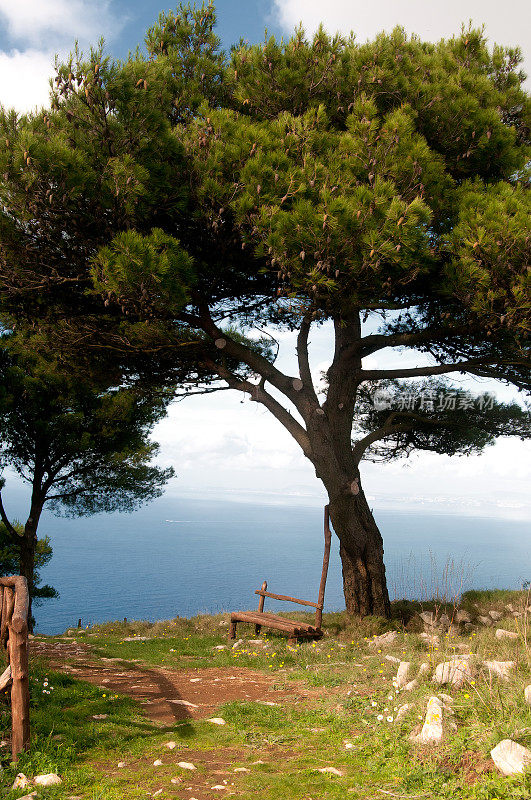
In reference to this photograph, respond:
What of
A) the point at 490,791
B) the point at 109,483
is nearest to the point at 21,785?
Result: the point at 490,791

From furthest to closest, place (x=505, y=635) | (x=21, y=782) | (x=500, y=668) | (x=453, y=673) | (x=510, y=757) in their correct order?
(x=505, y=635), (x=500, y=668), (x=453, y=673), (x=21, y=782), (x=510, y=757)

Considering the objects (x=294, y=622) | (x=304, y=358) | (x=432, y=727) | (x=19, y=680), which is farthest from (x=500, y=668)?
(x=304, y=358)

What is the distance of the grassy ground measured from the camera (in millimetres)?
3497

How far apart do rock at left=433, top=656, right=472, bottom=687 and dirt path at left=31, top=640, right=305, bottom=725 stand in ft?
5.37

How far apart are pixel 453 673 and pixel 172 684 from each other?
11.4 ft

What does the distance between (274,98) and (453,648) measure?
8228 mm

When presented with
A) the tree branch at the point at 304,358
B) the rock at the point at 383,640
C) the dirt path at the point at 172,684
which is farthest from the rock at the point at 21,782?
the tree branch at the point at 304,358

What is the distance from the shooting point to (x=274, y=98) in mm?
9055

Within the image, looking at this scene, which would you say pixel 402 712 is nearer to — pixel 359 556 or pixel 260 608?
pixel 359 556

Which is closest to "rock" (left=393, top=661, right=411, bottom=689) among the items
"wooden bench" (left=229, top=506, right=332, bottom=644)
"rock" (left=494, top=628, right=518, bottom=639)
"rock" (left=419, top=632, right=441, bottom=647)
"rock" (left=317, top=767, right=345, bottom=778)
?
"rock" (left=317, top=767, right=345, bottom=778)

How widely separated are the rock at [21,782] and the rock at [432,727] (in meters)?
2.53

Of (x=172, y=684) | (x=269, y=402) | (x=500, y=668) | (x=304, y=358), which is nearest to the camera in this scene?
(x=500, y=668)

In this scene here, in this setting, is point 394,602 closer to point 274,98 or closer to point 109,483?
point 109,483

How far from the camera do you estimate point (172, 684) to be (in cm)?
660
